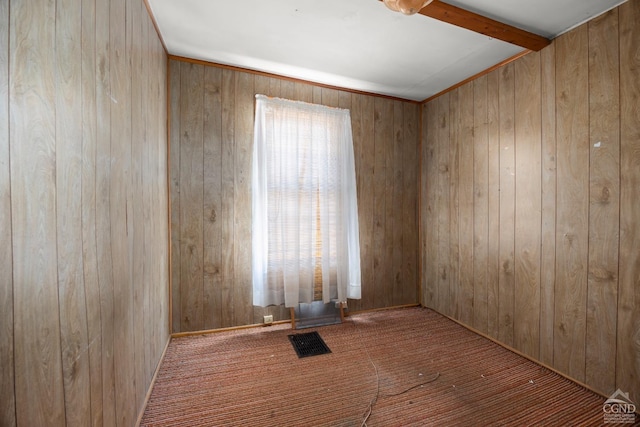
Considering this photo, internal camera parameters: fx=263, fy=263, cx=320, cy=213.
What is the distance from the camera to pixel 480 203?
2.55m

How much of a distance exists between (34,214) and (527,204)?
2843 mm

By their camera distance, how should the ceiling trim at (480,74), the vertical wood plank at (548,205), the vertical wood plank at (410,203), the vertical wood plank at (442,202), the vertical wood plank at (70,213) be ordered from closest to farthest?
1. the vertical wood plank at (70,213)
2. the vertical wood plank at (548,205)
3. the ceiling trim at (480,74)
4. the vertical wood plank at (442,202)
5. the vertical wood plank at (410,203)

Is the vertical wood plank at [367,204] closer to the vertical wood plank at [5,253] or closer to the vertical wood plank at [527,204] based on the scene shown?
the vertical wood plank at [527,204]

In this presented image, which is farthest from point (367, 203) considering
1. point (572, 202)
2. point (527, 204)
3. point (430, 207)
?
point (572, 202)

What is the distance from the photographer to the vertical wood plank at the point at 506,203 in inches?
88.8

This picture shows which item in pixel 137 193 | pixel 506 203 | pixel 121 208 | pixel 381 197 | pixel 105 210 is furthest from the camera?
pixel 381 197

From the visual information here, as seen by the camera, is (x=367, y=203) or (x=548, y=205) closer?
(x=548, y=205)

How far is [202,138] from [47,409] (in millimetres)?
2112

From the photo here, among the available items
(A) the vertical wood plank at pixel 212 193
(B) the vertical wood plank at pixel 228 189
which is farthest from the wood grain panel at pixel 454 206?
(A) the vertical wood plank at pixel 212 193

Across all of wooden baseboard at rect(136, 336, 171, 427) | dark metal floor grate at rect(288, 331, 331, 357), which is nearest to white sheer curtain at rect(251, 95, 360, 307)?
dark metal floor grate at rect(288, 331, 331, 357)

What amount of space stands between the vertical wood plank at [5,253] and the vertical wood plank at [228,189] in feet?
6.03

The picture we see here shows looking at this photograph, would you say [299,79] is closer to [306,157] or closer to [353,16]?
[306,157]

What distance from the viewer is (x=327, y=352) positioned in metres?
2.21

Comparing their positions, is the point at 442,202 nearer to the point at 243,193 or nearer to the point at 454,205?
the point at 454,205
